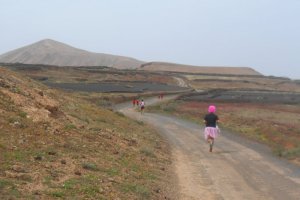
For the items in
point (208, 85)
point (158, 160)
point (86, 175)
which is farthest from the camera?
point (208, 85)

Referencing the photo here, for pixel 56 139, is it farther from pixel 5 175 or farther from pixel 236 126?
pixel 236 126

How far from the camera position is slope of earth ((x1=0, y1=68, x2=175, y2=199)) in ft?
41.0

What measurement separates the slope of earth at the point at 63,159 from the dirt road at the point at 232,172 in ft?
3.28

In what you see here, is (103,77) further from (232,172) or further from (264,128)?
(232,172)

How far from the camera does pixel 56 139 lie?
18.5 metres

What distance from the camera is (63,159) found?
15695mm

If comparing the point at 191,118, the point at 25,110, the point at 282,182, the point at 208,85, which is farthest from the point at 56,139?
the point at 208,85

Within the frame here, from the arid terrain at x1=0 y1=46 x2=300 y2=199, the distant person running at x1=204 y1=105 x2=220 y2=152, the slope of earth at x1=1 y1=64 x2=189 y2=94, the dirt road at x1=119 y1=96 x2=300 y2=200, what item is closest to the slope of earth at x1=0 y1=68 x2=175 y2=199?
the arid terrain at x1=0 y1=46 x2=300 y2=199

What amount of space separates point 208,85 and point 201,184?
128302 millimetres

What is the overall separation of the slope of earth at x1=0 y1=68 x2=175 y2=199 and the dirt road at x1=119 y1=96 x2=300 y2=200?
1001 mm

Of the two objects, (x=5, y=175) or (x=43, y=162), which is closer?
(x=5, y=175)

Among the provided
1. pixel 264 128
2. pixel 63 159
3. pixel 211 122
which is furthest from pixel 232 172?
pixel 264 128

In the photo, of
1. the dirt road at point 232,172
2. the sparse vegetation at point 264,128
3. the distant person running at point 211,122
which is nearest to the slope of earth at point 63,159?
the dirt road at point 232,172

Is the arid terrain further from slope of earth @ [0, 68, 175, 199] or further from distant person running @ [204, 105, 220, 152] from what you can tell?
distant person running @ [204, 105, 220, 152]
